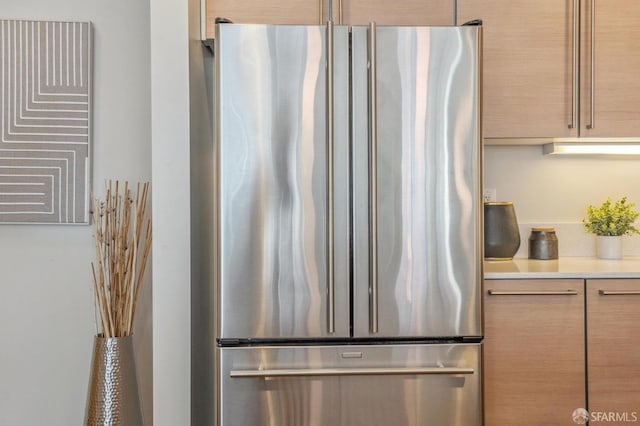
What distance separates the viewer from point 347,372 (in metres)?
1.79

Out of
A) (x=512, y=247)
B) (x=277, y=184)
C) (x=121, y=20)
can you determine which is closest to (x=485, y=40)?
(x=512, y=247)

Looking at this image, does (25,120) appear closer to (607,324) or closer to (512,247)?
(512,247)

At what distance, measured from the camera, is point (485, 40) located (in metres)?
2.24

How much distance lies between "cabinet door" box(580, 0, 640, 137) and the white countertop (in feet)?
1.82

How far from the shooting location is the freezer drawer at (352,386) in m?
1.79

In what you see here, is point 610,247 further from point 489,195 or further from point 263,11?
point 263,11

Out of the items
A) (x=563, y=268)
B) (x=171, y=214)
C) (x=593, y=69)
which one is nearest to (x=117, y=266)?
(x=171, y=214)

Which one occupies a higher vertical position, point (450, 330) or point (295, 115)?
point (295, 115)

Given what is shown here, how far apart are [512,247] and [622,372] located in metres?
0.64

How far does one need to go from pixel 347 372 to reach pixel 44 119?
1726mm

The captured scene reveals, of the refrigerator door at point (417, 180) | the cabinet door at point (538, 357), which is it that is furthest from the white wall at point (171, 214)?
the cabinet door at point (538, 357)

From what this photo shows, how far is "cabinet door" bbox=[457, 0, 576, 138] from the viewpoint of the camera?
2240 millimetres

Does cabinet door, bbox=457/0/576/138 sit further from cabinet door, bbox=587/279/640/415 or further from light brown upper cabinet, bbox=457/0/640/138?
cabinet door, bbox=587/279/640/415

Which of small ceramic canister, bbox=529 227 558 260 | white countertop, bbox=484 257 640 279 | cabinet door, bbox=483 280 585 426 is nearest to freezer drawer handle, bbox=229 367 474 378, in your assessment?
cabinet door, bbox=483 280 585 426
